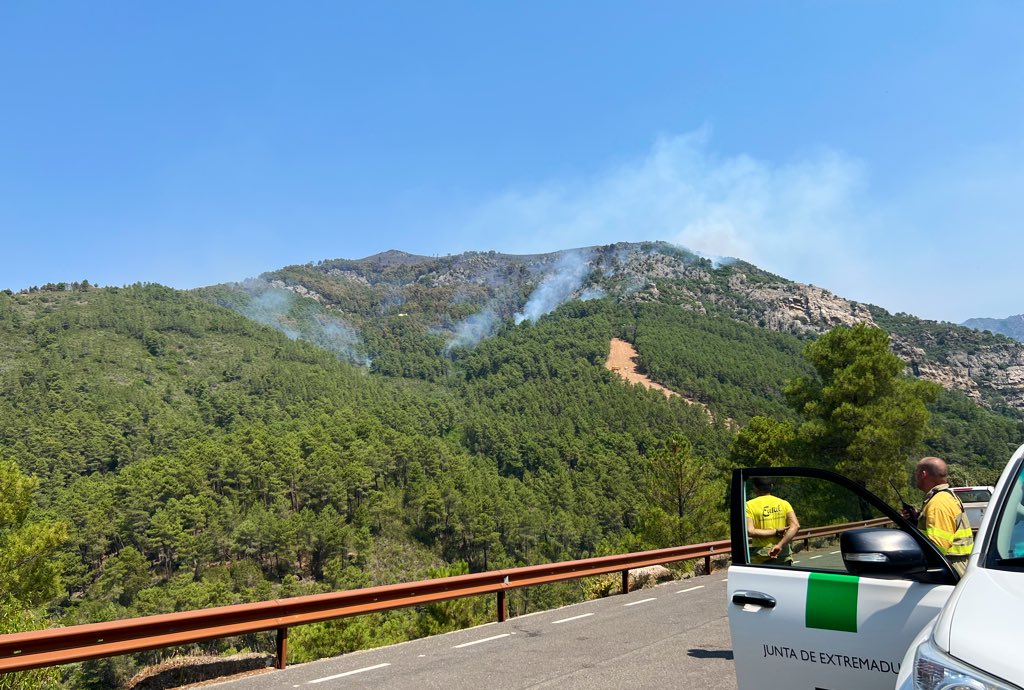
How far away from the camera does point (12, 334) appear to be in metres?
176

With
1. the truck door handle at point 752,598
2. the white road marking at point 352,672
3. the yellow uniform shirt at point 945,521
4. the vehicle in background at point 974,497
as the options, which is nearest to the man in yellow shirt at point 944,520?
the yellow uniform shirt at point 945,521

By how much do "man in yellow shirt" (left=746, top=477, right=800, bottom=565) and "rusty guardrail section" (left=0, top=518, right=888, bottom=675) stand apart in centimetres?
8

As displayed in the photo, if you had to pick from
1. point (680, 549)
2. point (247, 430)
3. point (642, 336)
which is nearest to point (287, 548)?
point (247, 430)

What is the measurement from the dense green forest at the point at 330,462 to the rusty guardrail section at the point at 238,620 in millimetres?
1784

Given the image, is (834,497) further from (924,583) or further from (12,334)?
(12,334)

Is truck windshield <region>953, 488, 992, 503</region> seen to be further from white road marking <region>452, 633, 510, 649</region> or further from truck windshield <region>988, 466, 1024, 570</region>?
truck windshield <region>988, 466, 1024, 570</region>

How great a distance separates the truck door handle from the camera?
3439 millimetres

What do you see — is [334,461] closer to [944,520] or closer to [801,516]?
[944,520]

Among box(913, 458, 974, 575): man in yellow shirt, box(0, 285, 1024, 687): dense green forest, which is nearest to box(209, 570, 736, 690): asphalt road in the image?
box(913, 458, 974, 575): man in yellow shirt

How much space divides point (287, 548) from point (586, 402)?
81934 mm

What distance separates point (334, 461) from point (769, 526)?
115 m

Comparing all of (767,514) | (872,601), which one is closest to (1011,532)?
(872,601)

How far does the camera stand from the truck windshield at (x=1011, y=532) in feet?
8.32

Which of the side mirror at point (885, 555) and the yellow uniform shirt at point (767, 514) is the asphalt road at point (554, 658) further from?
the side mirror at point (885, 555)
